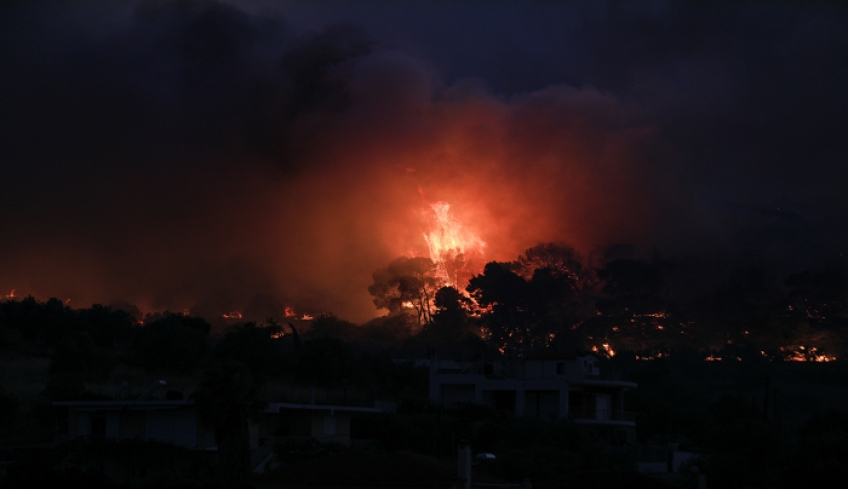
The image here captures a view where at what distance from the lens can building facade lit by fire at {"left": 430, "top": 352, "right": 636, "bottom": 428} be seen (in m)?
74.6

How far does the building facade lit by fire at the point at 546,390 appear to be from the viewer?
7462 cm

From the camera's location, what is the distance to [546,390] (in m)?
75.4

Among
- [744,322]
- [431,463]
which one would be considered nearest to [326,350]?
[431,463]

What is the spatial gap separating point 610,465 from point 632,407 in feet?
86.4

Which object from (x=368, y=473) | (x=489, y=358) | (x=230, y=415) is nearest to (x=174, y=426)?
(x=230, y=415)

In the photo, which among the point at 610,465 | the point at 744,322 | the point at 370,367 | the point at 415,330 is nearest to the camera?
the point at 610,465

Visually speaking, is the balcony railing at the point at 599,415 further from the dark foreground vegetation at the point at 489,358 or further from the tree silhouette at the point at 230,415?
the tree silhouette at the point at 230,415

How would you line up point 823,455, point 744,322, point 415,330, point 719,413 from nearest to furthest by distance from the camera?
point 823,455 < point 719,413 < point 415,330 < point 744,322

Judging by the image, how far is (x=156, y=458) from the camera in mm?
50812

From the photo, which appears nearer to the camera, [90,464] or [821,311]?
[90,464]

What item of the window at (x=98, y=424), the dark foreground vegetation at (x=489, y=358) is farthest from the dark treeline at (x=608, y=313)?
the window at (x=98, y=424)

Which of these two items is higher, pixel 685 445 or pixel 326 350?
pixel 326 350

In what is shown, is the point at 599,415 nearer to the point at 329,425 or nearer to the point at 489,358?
the point at 329,425

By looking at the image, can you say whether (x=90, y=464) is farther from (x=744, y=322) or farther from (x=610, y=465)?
(x=744, y=322)
